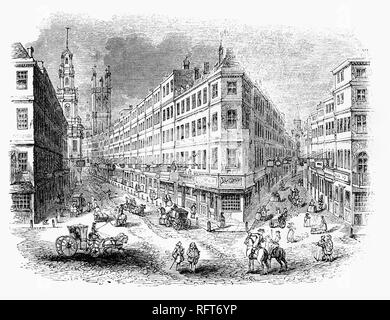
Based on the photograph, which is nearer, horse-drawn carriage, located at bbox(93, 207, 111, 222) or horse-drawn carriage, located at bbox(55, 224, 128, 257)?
horse-drawn carriage, located at bbox(55, 224, 128, 257)

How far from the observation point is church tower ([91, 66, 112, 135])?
15.1 m

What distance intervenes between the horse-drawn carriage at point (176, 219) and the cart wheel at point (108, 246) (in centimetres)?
173

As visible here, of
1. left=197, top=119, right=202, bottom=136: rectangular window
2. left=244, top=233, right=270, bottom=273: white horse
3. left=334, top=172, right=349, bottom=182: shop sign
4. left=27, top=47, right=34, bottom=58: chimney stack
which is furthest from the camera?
left=197, top=119, right=202, bottom=136: rectangular window

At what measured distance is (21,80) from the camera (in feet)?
47.6

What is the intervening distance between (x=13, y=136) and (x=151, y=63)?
16.7ft

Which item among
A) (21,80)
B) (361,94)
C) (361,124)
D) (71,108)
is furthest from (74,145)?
(361,94)

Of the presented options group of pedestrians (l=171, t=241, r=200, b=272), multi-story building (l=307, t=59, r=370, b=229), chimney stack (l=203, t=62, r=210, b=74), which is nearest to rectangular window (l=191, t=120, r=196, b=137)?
chimney stack (l=203, t=62, r=210, b=74)

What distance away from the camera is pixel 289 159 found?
1600cm

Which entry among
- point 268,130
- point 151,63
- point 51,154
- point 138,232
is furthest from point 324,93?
point 51,154

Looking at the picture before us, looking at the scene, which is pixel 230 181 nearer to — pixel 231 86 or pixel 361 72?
pixel 231 86

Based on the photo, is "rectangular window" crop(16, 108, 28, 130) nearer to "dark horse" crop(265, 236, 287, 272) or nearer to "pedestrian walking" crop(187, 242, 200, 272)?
"pedestrian walking" crop(187, 242, 200, 272)

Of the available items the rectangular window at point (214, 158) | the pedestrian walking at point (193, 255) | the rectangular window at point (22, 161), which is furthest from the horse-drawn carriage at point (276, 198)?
the rectangular window at point (22, 161)
